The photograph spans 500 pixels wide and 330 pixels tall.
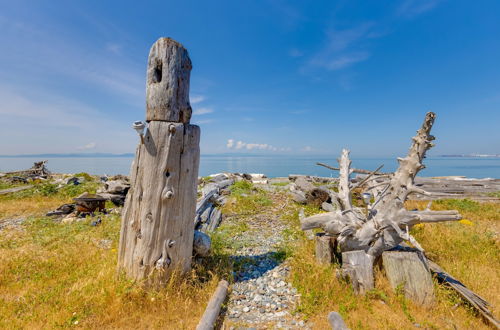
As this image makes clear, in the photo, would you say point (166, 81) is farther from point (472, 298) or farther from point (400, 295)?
point (472, 298)

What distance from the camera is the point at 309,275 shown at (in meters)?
4.77

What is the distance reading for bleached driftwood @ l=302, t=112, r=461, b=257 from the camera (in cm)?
486

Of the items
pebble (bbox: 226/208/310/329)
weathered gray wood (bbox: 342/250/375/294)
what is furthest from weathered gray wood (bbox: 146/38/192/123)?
weathered gray wood (bbox: 342/250/375/294)

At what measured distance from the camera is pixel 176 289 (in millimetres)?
4277

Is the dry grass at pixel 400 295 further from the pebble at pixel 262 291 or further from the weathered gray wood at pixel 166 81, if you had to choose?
the weathered gray wood at pixel 166 81

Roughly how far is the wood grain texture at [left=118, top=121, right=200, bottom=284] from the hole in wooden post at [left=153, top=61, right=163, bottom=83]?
90 centimetres

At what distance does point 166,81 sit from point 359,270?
5526 millimetres

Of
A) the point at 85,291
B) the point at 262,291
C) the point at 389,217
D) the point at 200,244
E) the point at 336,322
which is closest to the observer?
the point at 336,322

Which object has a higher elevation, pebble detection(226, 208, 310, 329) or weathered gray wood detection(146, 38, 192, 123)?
weathered gray wood detection(146, 38, 192, 123)

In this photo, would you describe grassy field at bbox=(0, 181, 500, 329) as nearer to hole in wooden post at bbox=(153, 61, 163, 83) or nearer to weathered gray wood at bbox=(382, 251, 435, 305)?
weathered gray wood at bbox=(382, 251, 435, 305)

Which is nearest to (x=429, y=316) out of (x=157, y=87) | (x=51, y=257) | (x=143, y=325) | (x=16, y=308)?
(x=143, y=325)

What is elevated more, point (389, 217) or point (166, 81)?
point (166, 81)

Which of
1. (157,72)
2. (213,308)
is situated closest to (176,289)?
(213,308)

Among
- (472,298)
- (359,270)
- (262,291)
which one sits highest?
(359,270)
